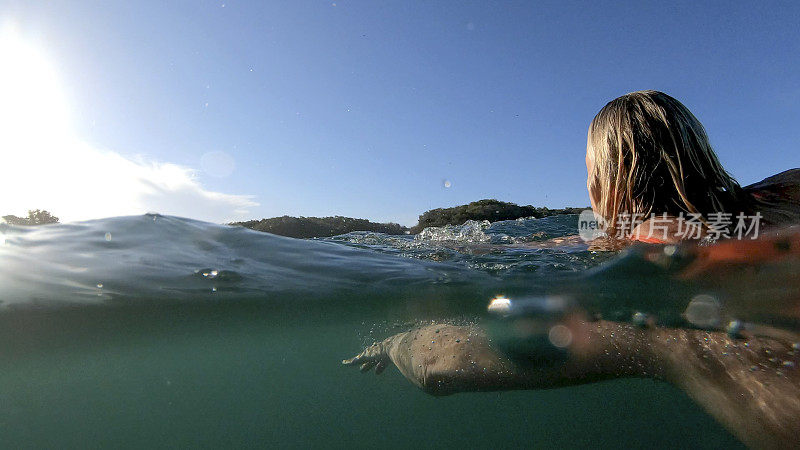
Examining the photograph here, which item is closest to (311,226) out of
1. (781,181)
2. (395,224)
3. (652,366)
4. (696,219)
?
(395,224)

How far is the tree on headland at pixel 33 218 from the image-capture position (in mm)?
5625

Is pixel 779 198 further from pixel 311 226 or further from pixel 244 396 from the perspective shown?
pixel 244 396

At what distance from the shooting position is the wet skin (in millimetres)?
3723

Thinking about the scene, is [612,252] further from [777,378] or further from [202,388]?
[202,388]

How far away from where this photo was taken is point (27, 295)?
4.56m

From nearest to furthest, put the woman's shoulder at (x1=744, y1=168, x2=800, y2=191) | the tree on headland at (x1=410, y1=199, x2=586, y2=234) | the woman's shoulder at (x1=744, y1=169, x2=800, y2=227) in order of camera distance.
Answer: the woman's shoulder at (x1=744, y1=169, x2=800, y2=227) → the woman's shoulder at (x1=744, y1=168, x2=800, y2=191) → the tree on headland at (x1=410, y1=199, x2=586, y2=234)

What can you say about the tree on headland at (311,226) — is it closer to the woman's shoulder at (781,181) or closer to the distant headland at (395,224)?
the distant headland at (395,224)

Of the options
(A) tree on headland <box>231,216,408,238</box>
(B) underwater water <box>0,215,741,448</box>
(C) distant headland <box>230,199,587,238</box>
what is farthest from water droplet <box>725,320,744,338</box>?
(A) tree on headland <box>231,216,408,238</box>

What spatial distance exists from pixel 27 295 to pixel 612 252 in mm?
7155

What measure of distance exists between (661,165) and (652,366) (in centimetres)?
290

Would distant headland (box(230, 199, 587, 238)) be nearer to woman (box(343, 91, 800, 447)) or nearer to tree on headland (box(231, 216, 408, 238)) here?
tree on headland (box(231, 216, 408, 238))

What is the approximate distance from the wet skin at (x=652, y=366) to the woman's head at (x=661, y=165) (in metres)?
1.81

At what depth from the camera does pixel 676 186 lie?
11.9 feet

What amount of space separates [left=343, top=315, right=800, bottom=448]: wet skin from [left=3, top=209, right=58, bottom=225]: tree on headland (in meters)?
6.30
